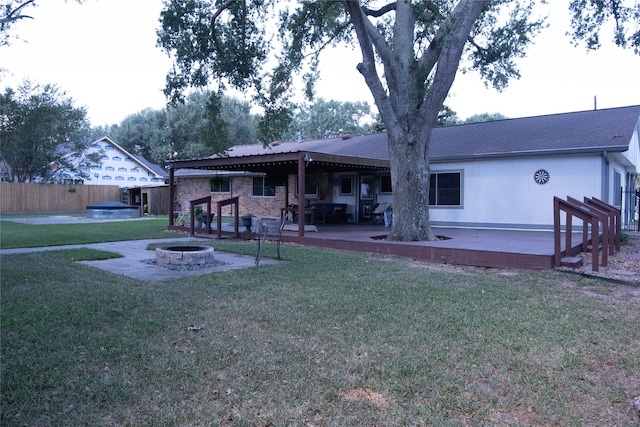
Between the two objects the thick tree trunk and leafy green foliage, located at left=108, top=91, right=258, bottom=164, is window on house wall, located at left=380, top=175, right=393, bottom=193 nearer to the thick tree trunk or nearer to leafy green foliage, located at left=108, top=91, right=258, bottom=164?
the thick tree trunk

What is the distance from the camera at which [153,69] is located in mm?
11852

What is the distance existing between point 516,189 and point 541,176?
0.73 meters

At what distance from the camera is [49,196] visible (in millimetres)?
26688

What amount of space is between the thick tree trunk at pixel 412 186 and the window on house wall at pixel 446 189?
4.40 meters

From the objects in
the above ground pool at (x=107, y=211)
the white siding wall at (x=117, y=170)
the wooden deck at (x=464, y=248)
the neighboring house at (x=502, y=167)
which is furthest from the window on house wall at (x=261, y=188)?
the white siding wall at (x=117, y=170)

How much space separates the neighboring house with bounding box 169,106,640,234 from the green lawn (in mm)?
5953

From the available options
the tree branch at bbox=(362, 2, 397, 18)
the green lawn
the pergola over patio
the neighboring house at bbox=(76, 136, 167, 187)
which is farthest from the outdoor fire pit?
the neighboring house at bbox=(76, 136, 167, 187)

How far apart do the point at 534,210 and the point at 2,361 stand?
491 inches

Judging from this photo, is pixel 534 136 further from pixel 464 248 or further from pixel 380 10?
pixel 464 248

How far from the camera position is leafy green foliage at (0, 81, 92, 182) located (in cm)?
2639

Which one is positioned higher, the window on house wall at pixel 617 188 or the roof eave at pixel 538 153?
the roof eave at pixel 538 153

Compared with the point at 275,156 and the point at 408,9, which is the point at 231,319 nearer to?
the point at 275,156

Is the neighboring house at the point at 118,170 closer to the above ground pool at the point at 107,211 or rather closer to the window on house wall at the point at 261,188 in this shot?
the above ground pool at the point at 107,211

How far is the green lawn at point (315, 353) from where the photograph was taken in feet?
8.97
